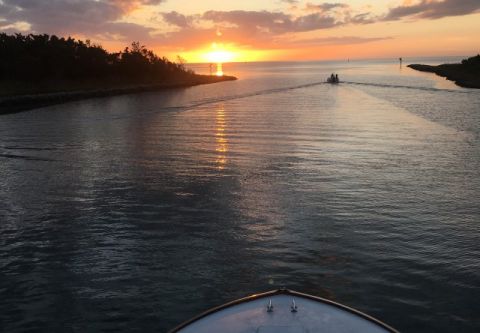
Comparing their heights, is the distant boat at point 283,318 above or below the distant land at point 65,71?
below

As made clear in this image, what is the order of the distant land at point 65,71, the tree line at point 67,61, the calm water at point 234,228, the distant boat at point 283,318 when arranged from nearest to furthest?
1. the distant boat at point 283,318
2. the calm water at point 234,228
3. the distant land at point 65,71
4. the tree line at point 67,61

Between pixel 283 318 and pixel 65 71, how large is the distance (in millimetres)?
122149

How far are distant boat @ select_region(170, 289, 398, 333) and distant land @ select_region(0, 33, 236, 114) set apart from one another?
74969mm

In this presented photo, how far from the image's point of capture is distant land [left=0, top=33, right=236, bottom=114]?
9206cm

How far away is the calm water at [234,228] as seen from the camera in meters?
12.5

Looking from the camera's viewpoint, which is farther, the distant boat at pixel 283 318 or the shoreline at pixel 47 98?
the shoreline at pixel 47 98

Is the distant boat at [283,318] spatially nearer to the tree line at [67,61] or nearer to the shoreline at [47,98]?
the shoreline at [47,98]

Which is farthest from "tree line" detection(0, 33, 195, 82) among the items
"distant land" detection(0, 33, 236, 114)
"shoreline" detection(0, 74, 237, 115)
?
"shoreline" detection(0, 74, 237, 115)

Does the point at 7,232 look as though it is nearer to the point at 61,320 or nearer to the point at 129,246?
the point at 129,246

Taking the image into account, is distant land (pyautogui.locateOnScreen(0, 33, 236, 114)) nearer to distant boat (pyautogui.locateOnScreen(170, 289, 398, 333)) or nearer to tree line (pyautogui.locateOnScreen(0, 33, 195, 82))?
tree line (pyautogui.locateOnScreen(0, 33, 195, 82))

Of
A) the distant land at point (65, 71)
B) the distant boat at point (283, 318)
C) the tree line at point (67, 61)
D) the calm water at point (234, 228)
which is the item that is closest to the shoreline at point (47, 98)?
the distant land at point (65, 71)

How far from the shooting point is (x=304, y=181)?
2459 centimetres

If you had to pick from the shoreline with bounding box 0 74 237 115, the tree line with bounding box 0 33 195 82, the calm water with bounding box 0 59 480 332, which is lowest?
the calm water with bounding box 0 59 480 332

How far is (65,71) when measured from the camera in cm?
11712
